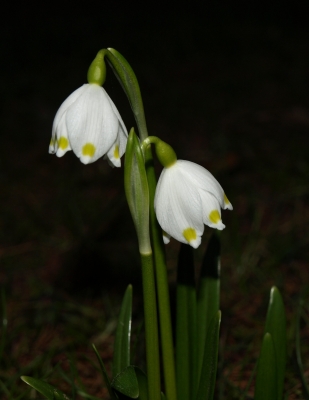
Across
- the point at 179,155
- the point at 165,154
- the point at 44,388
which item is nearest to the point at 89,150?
the point at 165,154

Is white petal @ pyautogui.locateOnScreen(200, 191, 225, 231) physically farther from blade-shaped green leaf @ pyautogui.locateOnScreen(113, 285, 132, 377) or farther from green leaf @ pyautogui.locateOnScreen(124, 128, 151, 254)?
blade-shaped green leaf @ pyautogui.locateOnScreen(113, 285, 132, 377)

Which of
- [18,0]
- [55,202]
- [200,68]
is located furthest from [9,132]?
[18,0]

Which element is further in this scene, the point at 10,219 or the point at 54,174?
the point at 54,174

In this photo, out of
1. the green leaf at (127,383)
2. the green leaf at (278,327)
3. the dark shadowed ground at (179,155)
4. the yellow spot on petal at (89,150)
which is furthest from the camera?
the dark shadowed ground at (179,155)

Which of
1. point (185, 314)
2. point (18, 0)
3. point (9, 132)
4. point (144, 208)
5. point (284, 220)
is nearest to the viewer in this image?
point (144, 208)

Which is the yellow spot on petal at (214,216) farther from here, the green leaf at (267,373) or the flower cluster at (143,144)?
the green leaf at (267,373)

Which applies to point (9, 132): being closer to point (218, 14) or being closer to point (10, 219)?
point (10, 219)

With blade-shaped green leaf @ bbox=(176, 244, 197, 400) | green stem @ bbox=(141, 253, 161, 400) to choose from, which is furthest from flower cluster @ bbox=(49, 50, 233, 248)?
blade-shaped green leaf @ bbox=(176, 244, 197, 400)

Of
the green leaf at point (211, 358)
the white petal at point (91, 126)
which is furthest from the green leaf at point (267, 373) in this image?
the white petal at point (91, 126)
